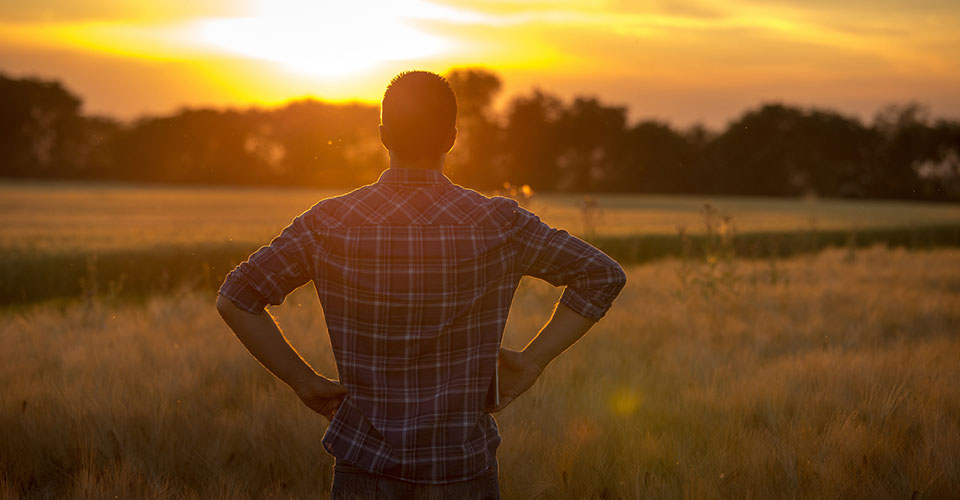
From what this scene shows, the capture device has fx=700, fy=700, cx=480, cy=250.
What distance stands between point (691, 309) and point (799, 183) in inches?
2161

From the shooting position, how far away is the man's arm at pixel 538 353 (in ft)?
7.48

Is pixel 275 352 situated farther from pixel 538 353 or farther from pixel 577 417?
pixel 577 417

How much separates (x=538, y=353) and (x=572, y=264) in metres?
0.31

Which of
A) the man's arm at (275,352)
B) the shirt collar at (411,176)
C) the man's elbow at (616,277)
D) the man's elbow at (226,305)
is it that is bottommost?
the man's arm at (275,352)

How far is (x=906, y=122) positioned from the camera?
52.7 meters

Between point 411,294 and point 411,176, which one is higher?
point 411,176

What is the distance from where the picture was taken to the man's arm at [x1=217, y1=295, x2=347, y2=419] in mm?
2127

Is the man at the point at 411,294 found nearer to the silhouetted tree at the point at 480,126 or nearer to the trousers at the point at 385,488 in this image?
the trousers at the point at 385,488

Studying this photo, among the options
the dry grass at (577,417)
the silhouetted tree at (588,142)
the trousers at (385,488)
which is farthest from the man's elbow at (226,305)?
the silhouetted tree at (588,142)

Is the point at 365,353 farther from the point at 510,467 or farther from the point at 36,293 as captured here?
the point at 36,293

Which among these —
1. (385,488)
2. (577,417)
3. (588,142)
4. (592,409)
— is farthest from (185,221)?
(588,142)

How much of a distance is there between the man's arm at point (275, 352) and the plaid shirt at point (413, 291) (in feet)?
0.17

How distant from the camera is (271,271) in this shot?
6.81ft

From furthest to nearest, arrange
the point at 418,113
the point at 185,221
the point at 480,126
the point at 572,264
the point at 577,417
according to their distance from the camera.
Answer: the point at 480,126 < the point at 185,221 < the point at 577,417 < the point at 572,264 < the point at 418,113
